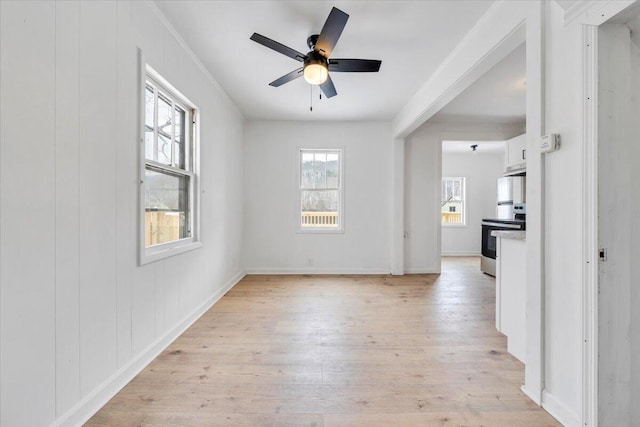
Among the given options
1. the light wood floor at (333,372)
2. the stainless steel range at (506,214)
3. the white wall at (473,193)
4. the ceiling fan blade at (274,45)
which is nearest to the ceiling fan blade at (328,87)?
the ceiling fan blade at (274,45)

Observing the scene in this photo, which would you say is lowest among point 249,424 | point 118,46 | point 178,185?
point 249,424

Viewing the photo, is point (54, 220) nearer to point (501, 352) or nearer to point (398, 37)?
point (398, 37)

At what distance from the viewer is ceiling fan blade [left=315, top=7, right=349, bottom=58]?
1.88 m

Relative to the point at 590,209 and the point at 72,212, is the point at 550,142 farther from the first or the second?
the point at 72,212

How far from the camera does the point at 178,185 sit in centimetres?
→ 276

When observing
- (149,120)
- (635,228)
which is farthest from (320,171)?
(635,228)

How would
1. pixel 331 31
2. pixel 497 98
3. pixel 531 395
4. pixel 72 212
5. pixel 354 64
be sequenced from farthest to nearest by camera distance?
pixel 497 98
pixel 354 64
pixel 331 31
pixel 531 395
pixel 72 212

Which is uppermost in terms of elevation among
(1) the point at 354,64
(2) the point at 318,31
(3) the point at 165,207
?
(2) the point at 318,31

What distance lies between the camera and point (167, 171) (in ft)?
8.21

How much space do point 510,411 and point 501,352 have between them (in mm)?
755

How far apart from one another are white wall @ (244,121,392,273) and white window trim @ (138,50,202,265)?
75.4 inches

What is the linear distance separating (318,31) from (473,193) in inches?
268

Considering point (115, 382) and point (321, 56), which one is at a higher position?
point (321, 56)

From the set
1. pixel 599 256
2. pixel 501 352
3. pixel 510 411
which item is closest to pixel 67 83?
pixel 599 256
